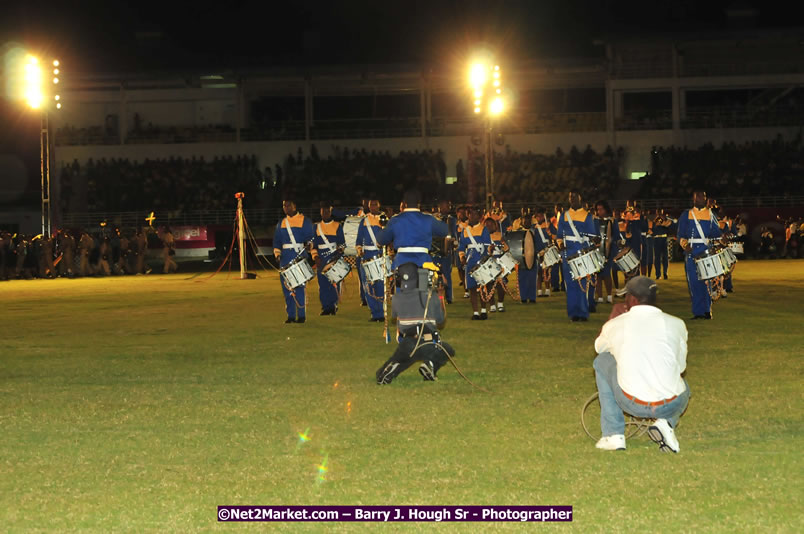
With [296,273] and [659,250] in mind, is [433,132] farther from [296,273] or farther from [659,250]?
[296,273]

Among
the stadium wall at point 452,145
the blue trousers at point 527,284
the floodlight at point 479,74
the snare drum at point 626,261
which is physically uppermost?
the floodlight at point 479,74

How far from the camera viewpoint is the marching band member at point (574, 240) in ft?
58.5

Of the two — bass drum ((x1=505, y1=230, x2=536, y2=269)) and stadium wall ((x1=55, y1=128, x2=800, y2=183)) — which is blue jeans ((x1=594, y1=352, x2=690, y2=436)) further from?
stadium wall ((x1=55, y1=128, x2=800, y2=183))

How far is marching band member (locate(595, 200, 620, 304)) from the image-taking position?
20.6 m

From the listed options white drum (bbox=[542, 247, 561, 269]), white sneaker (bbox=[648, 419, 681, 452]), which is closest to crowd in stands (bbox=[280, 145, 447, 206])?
white drum (bbox=[542, 247, 561, 269])

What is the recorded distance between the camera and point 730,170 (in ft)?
163

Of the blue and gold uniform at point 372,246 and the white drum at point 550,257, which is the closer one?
the blue and gold uniform at point 372,246

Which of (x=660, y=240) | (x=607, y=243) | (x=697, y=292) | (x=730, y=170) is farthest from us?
(x=730, y=170)

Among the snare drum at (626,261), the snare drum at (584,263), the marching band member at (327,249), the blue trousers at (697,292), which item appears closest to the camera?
the blue trousers at (697,292)

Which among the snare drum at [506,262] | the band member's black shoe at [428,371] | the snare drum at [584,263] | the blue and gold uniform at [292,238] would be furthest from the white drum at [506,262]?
the band member's black shoe at [428,371]

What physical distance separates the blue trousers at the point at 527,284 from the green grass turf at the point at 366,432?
542 centimetres

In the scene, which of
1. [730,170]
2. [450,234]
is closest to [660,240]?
[450,234]

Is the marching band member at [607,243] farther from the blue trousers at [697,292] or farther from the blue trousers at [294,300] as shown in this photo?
the blue trousers at [294,300]

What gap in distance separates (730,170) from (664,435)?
44603 mm
